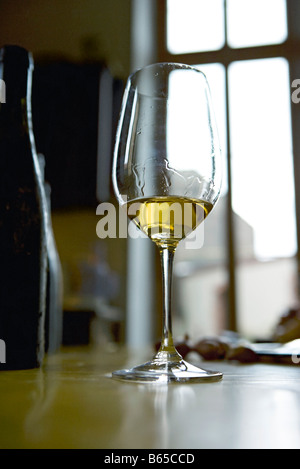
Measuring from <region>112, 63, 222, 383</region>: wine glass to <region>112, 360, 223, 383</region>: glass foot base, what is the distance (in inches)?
0.4

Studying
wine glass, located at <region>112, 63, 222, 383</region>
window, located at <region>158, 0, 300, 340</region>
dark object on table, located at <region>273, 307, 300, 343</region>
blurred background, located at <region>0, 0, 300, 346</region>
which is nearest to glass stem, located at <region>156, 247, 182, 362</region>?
wine glass, located at <region>112, 63, 222, 383</region>

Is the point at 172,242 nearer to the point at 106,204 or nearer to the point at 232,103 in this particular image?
the point at 106,204

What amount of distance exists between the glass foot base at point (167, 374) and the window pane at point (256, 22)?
11.0ft

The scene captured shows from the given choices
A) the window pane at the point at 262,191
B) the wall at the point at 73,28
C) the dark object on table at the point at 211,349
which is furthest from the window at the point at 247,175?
the dark object on table at the point at 211,349

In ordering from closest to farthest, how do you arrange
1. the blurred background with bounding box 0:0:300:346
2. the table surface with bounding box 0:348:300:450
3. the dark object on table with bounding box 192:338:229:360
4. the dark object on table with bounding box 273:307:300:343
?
1. the table surface with bounding box 0:348:300:450
2. the dark object on table with bounding box 192:338:229:360
3. the dark object on table with bounding box 273:307:300:343
4. the blurred background with bounding box 0:0:300:346

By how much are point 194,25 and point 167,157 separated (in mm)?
3439

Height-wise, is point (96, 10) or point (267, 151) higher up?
point (96, 10)

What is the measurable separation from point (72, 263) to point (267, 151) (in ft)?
4.79

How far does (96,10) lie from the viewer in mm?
3100

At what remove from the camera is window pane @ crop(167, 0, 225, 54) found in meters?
3.41

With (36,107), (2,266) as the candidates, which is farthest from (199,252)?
(2,266)

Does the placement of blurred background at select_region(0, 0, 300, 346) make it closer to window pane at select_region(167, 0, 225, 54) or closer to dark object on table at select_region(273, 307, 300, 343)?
window pane at select_region(167, 0, 225, 54)

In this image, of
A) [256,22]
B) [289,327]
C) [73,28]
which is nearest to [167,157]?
[289,327]

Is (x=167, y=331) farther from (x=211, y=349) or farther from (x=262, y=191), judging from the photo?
(x=262, y=191)
